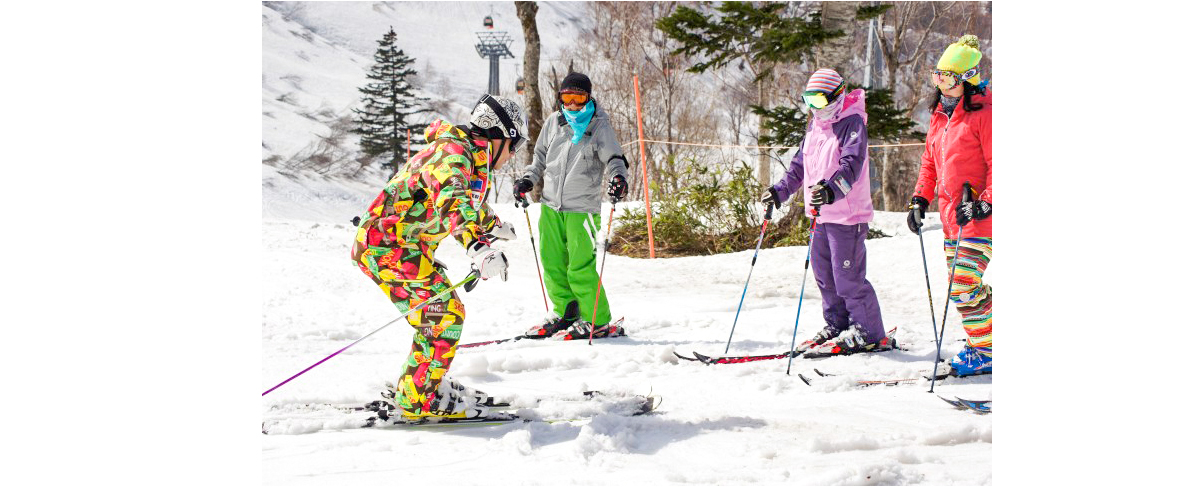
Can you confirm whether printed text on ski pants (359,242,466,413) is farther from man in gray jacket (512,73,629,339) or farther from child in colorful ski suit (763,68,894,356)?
child in colorful ski suit (763,68,894,356)

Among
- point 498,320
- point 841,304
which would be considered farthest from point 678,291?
point 841,304

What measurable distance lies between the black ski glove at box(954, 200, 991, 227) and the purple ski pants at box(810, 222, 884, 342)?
0.75 metres

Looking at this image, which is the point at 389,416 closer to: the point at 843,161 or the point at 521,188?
the point at 521,188

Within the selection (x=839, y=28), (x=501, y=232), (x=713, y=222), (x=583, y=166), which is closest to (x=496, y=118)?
(x=501, y=232)

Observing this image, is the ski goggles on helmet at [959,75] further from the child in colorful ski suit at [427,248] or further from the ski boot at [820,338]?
the child in colorful ski suit at [427,248]

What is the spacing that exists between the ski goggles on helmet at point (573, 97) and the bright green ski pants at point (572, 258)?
2.55ft

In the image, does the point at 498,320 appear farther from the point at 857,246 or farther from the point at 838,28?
the point at 838,28

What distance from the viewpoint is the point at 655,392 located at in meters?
4.52

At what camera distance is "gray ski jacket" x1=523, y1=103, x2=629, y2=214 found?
596cm

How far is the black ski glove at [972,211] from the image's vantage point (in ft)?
13.7

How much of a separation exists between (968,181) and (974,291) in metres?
0.57

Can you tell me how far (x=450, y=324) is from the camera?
3812 millimetres

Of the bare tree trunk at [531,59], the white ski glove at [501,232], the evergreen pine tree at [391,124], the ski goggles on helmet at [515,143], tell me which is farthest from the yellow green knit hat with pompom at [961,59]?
the evergreen pine tree at [391,124]

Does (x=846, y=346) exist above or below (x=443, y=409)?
above
